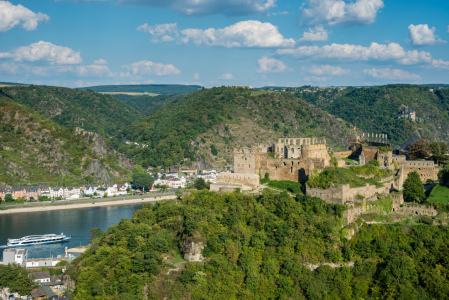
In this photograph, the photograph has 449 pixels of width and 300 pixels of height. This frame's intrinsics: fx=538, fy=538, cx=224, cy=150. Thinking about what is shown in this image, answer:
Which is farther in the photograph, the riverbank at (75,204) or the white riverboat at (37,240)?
the riverbank at (75,204)

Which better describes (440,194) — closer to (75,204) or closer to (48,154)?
(75,204)

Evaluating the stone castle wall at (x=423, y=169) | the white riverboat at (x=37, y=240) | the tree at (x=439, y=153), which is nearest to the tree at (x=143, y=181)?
the white riverboat at (x=37, y=240)

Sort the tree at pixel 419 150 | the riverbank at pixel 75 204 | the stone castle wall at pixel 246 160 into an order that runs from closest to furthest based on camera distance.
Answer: the stone castle wall at pixel 246 160 < the tree at pixel 419 150 < the riverbank at pixel 75 204

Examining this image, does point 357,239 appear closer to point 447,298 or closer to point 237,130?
point 447,298

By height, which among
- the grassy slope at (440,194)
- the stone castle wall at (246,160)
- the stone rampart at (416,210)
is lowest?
the stone rampart at (416,210)

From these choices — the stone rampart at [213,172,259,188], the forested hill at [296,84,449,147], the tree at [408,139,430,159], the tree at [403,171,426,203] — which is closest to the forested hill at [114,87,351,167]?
the forested hill at [296,84,449,147]

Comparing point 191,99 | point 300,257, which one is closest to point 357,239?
point 300,257

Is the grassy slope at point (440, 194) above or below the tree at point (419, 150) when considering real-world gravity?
below

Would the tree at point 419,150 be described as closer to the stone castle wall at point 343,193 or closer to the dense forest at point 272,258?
the stone castle wall at point 343,193
